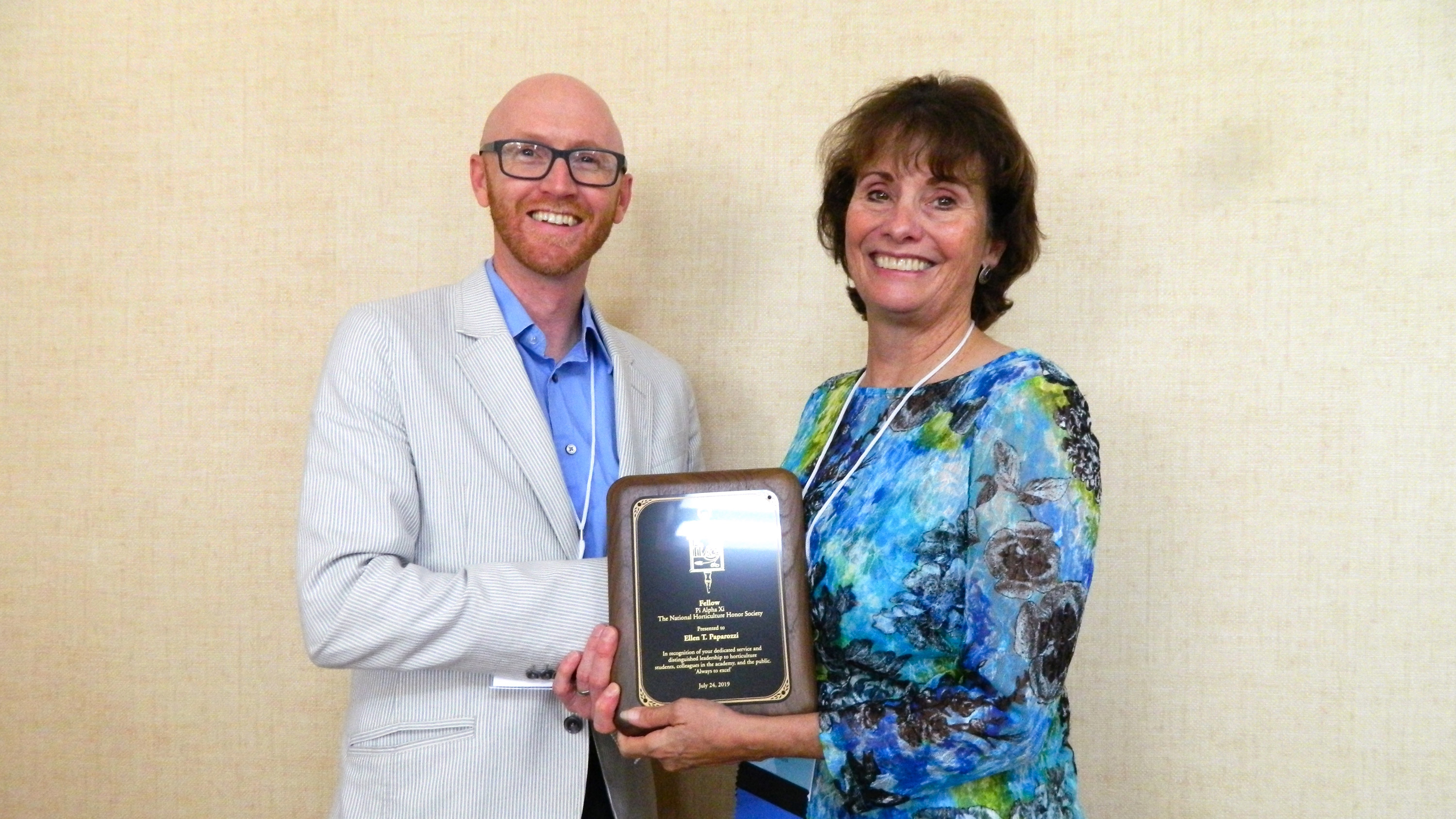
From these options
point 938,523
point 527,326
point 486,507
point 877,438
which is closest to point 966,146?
point 877,438

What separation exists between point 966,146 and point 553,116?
30.2 inches

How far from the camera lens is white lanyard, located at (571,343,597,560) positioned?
1.82m

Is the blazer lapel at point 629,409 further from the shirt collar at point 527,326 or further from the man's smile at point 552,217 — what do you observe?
the man's smile at point 552,217

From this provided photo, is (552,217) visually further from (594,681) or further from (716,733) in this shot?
(716,733)

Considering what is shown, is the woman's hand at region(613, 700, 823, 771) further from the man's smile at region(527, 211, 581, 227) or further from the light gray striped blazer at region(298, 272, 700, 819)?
the man's smile at region(527, 211, 581, 227)

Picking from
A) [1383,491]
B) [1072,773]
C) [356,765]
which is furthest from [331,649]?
[1383,491]

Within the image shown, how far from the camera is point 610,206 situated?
2.02 m

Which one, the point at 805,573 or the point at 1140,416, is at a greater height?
the point at 1140,416

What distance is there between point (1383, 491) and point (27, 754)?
3.14m

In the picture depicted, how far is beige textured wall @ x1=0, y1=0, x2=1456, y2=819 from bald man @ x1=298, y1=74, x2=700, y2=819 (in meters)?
0.58

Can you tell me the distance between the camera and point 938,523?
151 centimetres

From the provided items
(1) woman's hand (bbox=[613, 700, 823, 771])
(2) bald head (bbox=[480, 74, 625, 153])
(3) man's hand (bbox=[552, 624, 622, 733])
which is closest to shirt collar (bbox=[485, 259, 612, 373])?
(2) bald head (bbox=[480, 74, 625, 153])

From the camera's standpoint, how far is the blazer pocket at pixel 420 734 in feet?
5.57

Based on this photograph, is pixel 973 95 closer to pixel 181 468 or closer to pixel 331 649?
pixel 331 649
